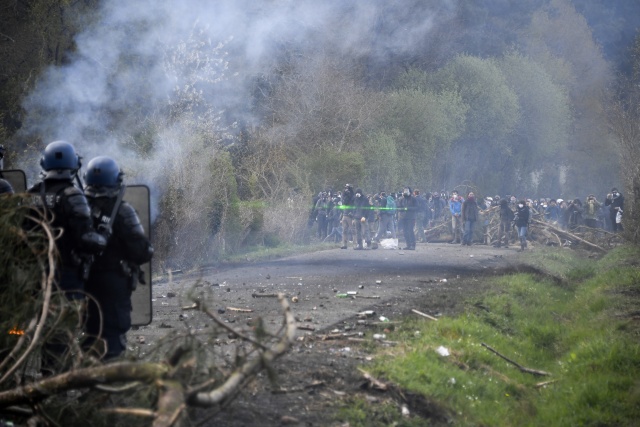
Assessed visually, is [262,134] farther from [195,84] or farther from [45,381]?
[45,381]

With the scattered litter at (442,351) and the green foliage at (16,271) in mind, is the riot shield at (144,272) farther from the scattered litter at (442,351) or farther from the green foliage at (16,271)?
the scattered litter at (442,351)

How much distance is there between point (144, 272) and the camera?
6.52 m

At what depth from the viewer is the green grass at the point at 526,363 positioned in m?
7.24

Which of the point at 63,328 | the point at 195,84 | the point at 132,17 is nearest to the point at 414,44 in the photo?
the point at 195,84

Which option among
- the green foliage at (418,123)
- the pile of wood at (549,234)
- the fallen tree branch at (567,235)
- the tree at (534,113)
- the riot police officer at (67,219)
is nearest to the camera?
the riot police officer at (67,219)

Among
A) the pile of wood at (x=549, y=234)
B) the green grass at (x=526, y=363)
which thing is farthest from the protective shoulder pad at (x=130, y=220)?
the pile of wood at (x=549, y=234)

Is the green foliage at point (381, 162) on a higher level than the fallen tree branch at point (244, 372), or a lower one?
higher

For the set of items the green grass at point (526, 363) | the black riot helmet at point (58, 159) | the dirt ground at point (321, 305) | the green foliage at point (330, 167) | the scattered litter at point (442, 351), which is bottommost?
the green grass at point (526, 363)

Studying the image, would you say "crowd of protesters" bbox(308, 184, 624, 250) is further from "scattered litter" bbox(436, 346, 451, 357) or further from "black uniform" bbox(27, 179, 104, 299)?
"black uniform" bbox(27, 179, 104, 299)

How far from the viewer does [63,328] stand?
191 inches

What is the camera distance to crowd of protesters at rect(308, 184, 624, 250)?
25703 mm

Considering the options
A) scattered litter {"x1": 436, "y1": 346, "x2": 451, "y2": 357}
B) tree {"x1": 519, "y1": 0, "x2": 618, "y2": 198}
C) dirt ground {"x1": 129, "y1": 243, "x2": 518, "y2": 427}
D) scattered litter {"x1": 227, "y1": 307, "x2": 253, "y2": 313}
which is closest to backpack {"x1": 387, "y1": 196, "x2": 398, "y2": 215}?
dirt ground {"x1": 129, "y1": 243, "x2": 518, "y2": 427}

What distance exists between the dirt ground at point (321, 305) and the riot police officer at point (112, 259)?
35 cm

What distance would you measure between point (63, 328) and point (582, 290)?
12231 millimetres
